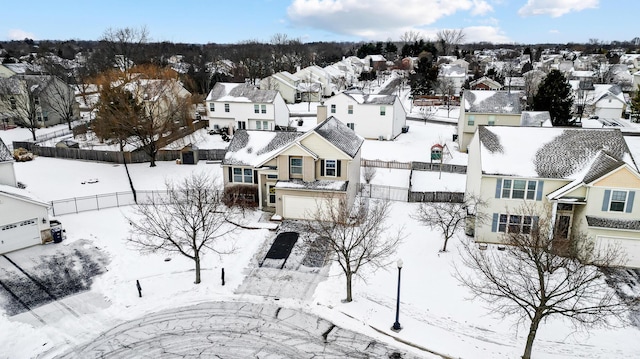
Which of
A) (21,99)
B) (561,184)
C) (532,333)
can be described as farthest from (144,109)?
(532,333)

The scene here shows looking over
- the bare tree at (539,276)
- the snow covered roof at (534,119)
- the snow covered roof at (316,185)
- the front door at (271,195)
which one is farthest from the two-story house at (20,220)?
the snow covered roof at (534,119)

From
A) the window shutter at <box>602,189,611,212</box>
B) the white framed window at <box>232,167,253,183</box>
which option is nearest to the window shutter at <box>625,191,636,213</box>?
the window shutter at <box>602,189,611,212</box>

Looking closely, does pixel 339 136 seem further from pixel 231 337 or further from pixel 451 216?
pixel 231 337

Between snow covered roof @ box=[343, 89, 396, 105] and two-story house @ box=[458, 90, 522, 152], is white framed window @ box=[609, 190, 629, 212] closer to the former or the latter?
two-story house @ box=[458, 90, 522, 152]

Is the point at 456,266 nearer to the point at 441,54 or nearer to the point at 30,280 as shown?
the point at 30,280

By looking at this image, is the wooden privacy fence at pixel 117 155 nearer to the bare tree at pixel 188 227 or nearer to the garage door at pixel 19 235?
the bare tree at pixel 188 227

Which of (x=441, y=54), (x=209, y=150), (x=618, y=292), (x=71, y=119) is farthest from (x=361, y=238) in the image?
(x=441, y=54)
